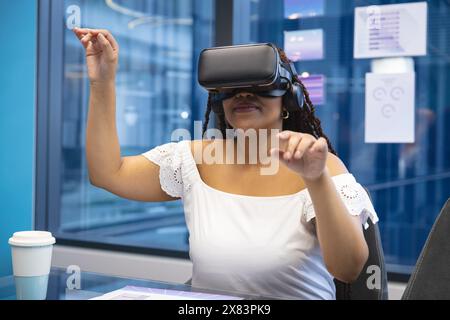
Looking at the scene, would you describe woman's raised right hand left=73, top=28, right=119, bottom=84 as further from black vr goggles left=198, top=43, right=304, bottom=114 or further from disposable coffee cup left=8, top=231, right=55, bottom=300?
disposable coffee cup left=8, top=231, right=55, bottom=300

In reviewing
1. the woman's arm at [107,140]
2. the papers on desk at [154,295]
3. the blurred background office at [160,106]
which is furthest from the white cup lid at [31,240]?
the blurred background office at [160,106]

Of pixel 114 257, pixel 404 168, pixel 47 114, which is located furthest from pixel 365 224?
pixel 47 114

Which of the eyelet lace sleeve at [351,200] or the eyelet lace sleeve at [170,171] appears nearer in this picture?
the eyelet lace sleeve at [351,200]

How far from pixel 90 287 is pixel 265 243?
41cm

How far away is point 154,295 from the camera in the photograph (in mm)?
999

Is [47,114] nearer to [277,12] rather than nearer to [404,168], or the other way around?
[277,12]

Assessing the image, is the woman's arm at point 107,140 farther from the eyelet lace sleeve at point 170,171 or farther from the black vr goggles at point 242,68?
the black vr goggles at point 242,68

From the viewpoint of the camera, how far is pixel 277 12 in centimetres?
245

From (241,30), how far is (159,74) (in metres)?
0.70

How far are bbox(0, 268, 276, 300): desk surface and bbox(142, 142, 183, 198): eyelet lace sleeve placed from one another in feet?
1.11

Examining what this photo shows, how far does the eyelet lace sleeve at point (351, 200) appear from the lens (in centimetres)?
117

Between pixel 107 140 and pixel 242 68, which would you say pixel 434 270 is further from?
pixel 107 140

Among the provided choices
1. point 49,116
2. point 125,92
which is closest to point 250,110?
point 125,92

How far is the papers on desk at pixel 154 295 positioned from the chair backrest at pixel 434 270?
0.35 metres
